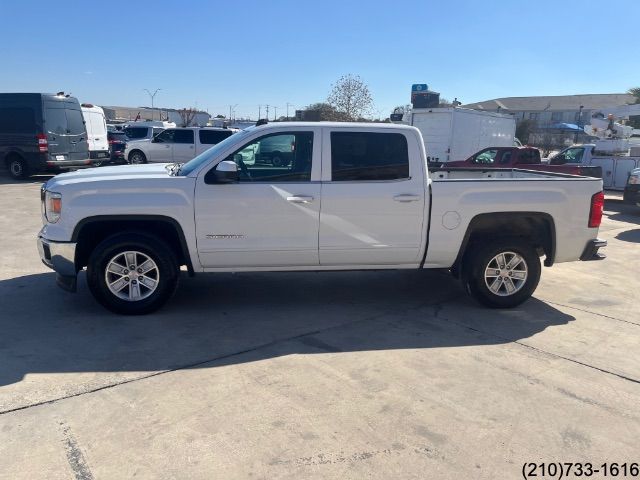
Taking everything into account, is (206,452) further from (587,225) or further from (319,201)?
(587,225)

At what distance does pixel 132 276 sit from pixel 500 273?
3856mm

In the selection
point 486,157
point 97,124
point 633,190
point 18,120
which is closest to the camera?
point 633,190

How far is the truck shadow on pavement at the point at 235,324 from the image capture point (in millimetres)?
4312

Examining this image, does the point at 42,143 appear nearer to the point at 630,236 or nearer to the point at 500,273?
the point at 500,273

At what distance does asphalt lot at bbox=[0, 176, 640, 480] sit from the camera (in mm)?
3080

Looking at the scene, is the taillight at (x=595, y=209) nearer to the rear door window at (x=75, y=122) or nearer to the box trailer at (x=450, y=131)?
the box trailer at (x=450, y=131)


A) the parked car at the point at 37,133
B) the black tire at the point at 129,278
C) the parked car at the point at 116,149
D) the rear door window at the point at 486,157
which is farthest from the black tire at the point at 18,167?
the rear door window at the point at 486,157

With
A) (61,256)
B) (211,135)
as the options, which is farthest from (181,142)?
(61,256)

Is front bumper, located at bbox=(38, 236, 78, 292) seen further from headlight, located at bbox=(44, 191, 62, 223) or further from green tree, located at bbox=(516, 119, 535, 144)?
green tree, located at bbox=(516, 119, 535, 144)

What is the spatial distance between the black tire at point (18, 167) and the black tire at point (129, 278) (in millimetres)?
13123

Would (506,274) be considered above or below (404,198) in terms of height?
below

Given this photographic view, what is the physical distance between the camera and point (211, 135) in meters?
19.4

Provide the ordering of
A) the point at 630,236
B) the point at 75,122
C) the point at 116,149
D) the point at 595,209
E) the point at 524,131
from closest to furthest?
the point at 595,209 < the point at 630,236 < the point at 75,122 < the point at 116,149 < the point at 524,131

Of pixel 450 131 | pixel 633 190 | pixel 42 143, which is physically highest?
pixel 450 131
